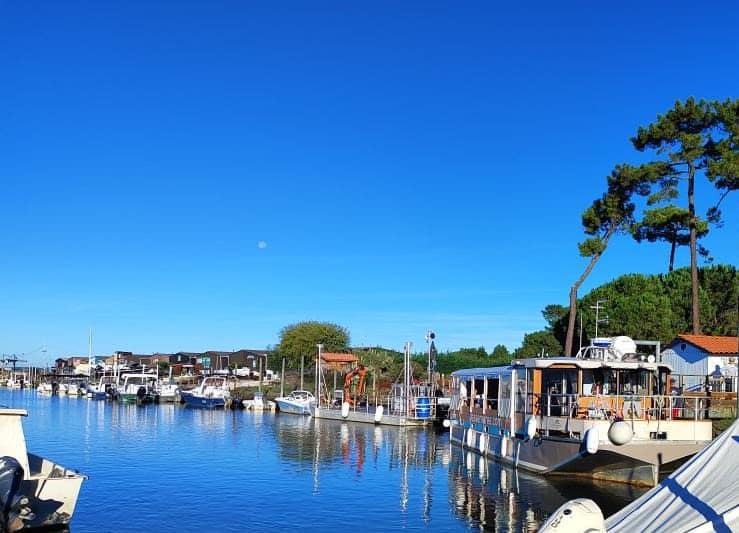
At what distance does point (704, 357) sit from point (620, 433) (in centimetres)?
2838

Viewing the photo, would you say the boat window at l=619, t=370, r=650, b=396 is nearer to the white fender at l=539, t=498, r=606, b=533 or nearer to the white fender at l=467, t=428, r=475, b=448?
the white fender at l=467, t=428, r=475, b=448

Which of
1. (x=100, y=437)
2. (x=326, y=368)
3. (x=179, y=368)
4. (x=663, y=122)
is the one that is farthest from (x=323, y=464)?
(x=179, y=368)

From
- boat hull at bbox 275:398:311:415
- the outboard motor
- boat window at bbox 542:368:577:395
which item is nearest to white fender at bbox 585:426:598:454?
boat window at bbox 542:368:577:395

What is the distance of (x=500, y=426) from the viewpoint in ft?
112

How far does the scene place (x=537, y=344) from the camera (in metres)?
92.2

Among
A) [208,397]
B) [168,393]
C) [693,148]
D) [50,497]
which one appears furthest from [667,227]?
[168,393]

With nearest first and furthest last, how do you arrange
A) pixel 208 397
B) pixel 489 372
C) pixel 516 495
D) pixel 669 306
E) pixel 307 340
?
pixel 516 495, pixel 489 372, pixel 669 306, pixel 208 397, pixel 307 340

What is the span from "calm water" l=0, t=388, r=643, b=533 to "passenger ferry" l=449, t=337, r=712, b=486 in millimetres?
888

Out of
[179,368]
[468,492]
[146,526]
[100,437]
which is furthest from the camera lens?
[179,368]

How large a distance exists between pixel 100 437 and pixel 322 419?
65.4 feet

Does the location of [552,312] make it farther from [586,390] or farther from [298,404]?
[586,390]

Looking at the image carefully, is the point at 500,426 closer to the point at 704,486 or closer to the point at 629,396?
the point at 629,396

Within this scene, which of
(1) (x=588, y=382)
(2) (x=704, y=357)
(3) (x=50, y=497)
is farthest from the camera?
(2) (x=704, y=357)

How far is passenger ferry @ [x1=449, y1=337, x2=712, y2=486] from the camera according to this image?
26.1m
